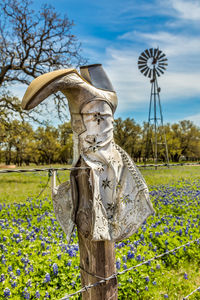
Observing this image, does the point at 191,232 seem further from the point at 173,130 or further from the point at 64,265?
the point at 173,130

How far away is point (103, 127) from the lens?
4.80 ft

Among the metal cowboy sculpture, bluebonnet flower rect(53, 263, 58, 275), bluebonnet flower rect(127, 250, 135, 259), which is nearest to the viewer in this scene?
the metal cowboy sculpture

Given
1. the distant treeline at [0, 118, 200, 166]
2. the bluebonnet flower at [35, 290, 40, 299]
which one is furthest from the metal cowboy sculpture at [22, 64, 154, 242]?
the distant treeline at [0, 118, 200, 166]

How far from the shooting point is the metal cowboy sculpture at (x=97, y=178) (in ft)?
4.57

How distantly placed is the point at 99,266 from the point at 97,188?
0.50 meters

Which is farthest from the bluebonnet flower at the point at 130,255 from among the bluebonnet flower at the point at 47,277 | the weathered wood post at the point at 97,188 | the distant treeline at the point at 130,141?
the distant treeline at the point at 130,141

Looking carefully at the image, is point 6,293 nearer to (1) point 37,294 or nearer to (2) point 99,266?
(1) point 37,294

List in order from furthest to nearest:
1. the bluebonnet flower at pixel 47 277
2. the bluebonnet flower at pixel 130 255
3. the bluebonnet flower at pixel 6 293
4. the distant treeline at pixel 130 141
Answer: the distant treeline at pixel 130 141
the bluebonnet flower at pixel 130 255
the bluebonnet flower at pixel 47 277
the bluebonnet flower at pixel 6 293

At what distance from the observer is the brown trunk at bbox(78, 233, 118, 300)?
146cm

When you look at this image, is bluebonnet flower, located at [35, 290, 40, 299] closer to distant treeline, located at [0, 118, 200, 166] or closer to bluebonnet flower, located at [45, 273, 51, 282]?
bluebonnet flower, located at [45, 273, 51, 282]

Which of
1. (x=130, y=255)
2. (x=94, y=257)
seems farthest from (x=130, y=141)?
(x=94, y=257)

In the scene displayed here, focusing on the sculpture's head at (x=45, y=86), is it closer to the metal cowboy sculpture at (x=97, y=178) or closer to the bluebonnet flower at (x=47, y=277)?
the metal cowboy sculpture at (x=97, y=178)

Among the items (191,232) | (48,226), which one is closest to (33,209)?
(48,226)

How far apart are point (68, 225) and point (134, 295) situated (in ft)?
7.28
